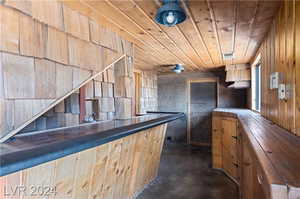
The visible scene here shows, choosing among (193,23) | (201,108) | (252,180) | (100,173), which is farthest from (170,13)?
(201,108)

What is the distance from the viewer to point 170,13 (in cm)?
142

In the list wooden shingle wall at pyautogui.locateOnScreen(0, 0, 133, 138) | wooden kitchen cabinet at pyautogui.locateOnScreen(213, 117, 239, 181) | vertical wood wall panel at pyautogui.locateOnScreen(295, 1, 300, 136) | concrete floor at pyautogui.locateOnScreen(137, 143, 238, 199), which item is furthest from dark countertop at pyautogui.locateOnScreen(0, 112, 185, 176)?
wooden kitchen cabinet at pyautogui.locateOnScreen(213, 117, 239, 181)

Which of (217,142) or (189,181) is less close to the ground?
(217,142)

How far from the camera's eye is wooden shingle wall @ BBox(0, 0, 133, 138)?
1033 mm

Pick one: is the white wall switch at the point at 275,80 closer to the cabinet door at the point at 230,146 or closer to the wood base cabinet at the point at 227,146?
the wood base cabinet at the point at 227,146

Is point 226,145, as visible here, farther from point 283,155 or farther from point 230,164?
point 283,155

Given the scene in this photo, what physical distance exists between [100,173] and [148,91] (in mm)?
3710

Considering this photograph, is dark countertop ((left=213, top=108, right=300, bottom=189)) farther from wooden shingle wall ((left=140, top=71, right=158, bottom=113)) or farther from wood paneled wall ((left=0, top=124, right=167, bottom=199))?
wooden shingle wall ((left=140, top=71, right=158, bottom=113))

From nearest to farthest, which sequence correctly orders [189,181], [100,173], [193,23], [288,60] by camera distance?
[288,60]
[100,173]
[193,23]
[189,181]

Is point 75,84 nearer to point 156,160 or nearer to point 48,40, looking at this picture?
point 48,40

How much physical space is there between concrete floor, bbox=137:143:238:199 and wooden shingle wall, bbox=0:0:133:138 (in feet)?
6.19

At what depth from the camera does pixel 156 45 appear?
270cm

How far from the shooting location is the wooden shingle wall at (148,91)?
16.3 ft

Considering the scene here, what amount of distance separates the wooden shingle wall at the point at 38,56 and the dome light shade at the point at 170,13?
632 mm
